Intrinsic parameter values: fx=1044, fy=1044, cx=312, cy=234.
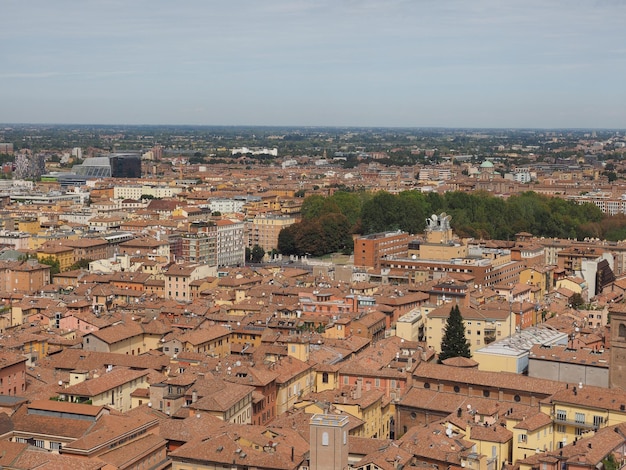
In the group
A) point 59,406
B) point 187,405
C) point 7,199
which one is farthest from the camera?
point 7,199

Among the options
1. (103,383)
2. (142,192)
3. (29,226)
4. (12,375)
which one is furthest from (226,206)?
(103,383)

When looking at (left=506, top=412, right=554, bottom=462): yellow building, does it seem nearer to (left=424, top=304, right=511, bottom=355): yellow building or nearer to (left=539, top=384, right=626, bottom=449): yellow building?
(left=539, top=384, right=626, bottom=449): yellow building

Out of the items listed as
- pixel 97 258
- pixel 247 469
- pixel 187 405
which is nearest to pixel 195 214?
pixel 97 258

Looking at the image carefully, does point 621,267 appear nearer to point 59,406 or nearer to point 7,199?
point 59,406

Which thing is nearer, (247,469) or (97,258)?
(247,469)

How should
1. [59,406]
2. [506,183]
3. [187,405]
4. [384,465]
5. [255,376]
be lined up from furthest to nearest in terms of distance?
[506,183], [255,376], [187,405], [59,406], [384,465]

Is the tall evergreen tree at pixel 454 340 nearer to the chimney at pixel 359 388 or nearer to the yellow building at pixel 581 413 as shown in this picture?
the chimney at pixel 359 388

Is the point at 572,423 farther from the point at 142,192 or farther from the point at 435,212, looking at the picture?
the point at 142,192
